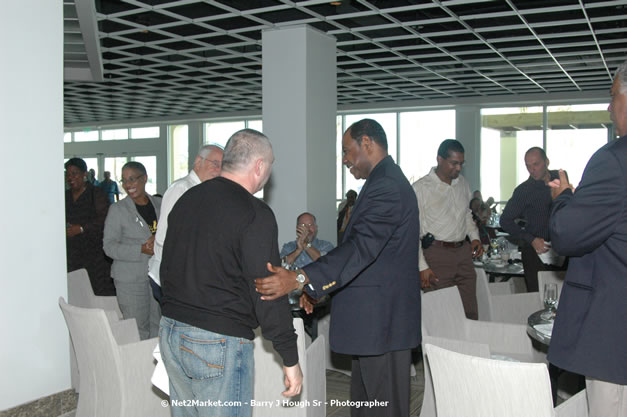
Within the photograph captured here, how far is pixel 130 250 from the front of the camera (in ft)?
15.1

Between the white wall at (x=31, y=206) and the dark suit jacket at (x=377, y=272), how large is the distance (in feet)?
5.30

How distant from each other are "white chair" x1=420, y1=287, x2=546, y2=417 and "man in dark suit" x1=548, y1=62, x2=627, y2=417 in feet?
4.62

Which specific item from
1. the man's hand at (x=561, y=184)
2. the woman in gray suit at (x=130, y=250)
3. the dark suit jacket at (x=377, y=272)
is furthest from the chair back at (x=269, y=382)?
the woman in gray suit at (x=130, y=250)

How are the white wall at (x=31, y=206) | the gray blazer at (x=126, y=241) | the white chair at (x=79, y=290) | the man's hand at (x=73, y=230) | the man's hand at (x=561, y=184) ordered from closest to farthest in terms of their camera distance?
the man's hand at (x=561, y=184)
the white wall at (x=31, y=206)
the gray blazer at (x=126, y=241)
the white chair at (x=79, y=290)
the man's hand at (x=73, y=230)

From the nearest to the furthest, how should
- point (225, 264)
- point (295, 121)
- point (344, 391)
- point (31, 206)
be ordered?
point (225, 264) < point (31, 206) < point (344, 391) < point (295, 121)

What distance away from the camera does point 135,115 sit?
18.2 metres

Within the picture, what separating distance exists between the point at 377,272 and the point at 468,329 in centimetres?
129

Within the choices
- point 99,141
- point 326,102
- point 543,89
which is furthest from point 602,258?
point 99,141

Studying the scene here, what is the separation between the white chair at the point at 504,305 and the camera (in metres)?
4.88

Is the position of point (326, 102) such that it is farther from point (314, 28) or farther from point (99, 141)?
point (99, 141)

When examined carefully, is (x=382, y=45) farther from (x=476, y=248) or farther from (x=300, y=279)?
(x=300, y=279)

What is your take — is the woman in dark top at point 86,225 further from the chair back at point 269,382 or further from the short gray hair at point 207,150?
the chair back at point 269,382

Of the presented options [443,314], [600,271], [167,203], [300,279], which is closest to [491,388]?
[600,271]

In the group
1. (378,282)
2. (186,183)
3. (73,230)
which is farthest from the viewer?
(73,230)
